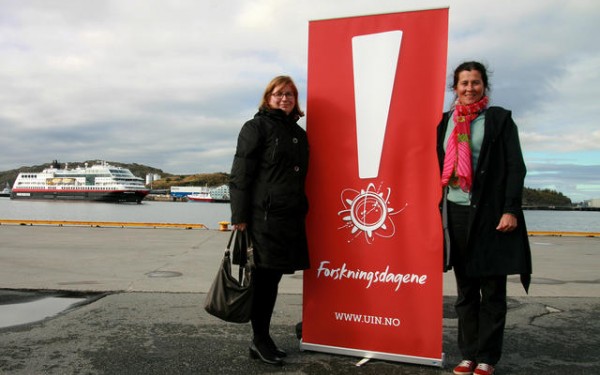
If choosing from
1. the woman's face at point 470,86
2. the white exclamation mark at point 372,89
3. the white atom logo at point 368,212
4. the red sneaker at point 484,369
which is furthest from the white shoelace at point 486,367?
the woman's face at point 470,86

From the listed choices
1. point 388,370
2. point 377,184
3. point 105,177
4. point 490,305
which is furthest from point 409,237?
point 105,177

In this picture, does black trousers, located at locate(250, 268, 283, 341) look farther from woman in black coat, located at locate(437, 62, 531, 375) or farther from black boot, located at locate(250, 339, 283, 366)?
woman in black coat, located at locate(437, 62, 531, 375)

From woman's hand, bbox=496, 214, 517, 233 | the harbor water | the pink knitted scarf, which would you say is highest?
the pink knitted scarf

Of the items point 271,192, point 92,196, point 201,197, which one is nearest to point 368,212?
point 271,192

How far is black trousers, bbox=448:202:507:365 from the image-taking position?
9.22 feet

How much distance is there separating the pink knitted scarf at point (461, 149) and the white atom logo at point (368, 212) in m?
0.37

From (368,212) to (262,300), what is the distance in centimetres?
94

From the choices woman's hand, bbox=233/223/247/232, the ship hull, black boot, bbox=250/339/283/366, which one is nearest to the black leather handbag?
woman's hand, bbox=233/223/247/232

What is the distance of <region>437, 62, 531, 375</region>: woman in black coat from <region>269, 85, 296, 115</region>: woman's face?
3.22ft

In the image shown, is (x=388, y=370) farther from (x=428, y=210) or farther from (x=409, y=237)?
(x=428, y=210)

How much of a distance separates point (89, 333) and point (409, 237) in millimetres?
2493

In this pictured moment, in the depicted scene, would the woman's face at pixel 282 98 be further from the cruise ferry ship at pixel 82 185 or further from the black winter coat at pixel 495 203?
the cruise ferry ship at pixel 82 185

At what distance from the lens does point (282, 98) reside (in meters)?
3.08

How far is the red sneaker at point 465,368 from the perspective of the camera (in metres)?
2.87
